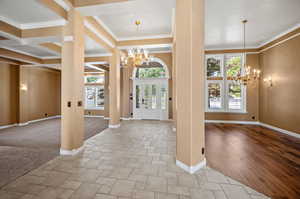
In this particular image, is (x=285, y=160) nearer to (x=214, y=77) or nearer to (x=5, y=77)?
(x=214, y=77)

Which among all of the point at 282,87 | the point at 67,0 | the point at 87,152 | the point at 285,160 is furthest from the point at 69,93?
the point at 282,87

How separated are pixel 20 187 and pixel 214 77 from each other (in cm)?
769

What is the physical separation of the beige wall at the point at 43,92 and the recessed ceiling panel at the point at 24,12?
461 centimetres

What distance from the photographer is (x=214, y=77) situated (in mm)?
7199

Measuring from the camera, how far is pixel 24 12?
349 centimetres

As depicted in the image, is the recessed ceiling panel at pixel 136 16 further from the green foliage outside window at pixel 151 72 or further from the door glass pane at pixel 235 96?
the door glass pane at pixel 235 96

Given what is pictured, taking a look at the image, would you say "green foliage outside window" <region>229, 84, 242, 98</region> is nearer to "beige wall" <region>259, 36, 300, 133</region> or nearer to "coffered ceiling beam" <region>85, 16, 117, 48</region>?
"beige wall" <region>259, 36, 300, 133</region>

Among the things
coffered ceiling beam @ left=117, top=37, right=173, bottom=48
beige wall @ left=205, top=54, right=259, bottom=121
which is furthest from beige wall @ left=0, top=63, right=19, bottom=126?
beige wall @ left=205, top=54, right=259, bottom=121

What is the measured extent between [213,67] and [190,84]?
5626mm

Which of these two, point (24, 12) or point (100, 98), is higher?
point (24, 12)

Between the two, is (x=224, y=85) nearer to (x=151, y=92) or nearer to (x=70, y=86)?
(x=151, y=92)

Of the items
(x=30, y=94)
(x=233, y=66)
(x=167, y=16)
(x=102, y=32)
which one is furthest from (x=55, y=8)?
(x=233, y=66)

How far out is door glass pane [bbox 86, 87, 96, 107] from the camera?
Answer: 992cm

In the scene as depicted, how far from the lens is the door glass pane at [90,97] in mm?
9922
